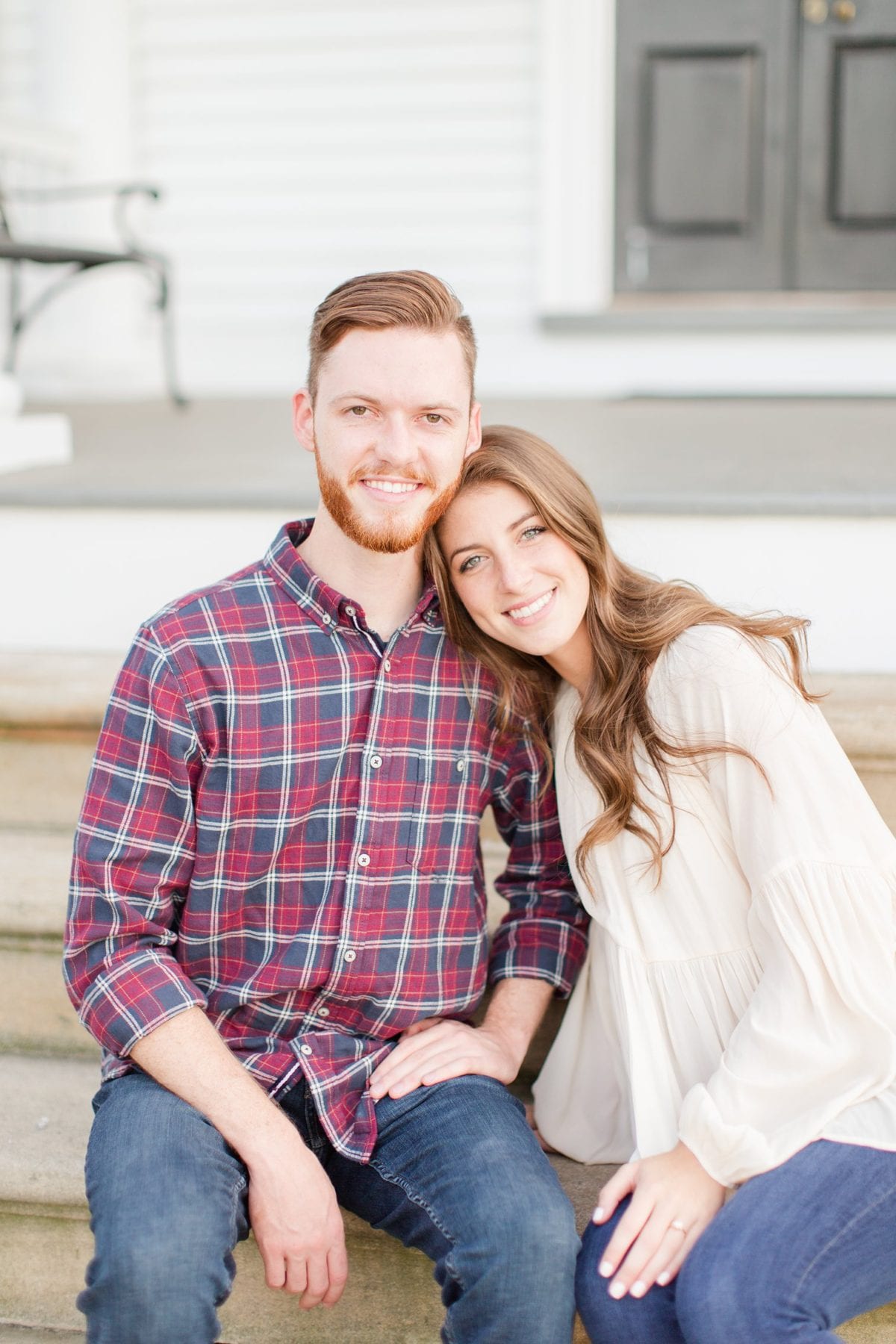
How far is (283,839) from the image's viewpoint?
148 centimetres

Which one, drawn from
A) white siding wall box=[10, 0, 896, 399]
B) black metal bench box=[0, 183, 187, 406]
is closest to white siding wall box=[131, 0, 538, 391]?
white siding wall box=[10, 0, 896, 399]

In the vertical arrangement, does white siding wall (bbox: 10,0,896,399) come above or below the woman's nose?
above

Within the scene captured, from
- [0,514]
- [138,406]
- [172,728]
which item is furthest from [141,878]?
[138,406]

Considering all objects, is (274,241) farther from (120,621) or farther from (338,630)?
(338,630)

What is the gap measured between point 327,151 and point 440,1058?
3.81 meters

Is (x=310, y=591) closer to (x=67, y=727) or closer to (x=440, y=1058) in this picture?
(x=440, y=1058)

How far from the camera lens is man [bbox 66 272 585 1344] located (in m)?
1.35

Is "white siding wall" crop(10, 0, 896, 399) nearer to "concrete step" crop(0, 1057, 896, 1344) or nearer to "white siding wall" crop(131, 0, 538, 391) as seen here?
"white siding wall" crop(131, 0, 538, 391)

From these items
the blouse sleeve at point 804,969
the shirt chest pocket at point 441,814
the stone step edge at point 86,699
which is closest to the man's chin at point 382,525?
the shirt chest pocket at point 441,814

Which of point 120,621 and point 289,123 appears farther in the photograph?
point 289,123

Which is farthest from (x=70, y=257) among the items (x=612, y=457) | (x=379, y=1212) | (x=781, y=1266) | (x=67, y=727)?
(x=781, y=1266)

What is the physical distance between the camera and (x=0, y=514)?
2242 mm

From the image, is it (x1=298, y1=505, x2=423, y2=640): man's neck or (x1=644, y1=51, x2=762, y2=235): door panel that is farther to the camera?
(x1=644, y1=51, x2=762, y2=235): door panel

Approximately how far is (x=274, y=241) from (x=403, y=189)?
51cm
